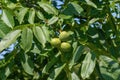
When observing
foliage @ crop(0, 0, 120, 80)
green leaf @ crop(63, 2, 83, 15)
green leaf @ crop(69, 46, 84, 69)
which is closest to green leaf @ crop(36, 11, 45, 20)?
foliage @ crop(0, 0, 120, 80)

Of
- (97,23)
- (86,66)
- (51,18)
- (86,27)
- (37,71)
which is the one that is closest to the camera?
(86,66)

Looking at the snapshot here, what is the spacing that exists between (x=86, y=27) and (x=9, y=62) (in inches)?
19.3

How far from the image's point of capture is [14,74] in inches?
109

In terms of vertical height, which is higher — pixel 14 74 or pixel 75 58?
pixel 75 58

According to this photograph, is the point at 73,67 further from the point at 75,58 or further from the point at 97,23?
the point at 97,23

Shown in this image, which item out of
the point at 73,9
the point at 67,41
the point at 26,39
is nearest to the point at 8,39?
the point at 26,39

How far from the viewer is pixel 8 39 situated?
1.87 metres

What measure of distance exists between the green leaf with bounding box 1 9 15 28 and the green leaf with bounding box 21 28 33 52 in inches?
3.4

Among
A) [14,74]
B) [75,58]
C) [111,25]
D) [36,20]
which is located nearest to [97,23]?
[111,25]

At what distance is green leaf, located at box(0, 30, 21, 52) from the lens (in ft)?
6.03

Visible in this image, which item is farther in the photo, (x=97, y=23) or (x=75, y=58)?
(x=97, y=23)

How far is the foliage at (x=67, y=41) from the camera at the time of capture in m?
1.92

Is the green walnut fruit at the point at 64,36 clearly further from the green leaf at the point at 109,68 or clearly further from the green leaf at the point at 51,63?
the green leaf at the point at 109,68

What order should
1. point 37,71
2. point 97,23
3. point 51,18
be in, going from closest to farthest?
point 51,18 → point 97,23 → point 37,71
